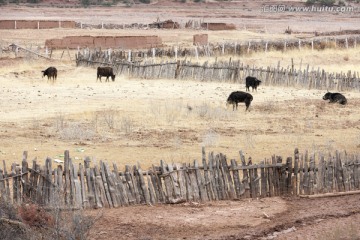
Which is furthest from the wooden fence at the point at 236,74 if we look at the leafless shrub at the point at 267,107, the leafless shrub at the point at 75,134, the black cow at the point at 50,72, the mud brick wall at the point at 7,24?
the mud brick wall at the point at 7,24

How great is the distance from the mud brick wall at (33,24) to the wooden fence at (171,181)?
42.8m

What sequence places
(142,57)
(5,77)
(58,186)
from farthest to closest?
1. (142,57)
2. (5,77)
3. (58,186)

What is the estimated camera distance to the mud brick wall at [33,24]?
53844 millimetres

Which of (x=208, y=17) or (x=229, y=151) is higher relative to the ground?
(x=208, y=17)

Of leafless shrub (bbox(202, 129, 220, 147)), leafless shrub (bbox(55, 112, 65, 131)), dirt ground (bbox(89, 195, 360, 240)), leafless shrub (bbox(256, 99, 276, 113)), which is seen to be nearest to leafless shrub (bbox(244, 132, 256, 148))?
leafless shrub (bbox(202, 129, 220, 147))

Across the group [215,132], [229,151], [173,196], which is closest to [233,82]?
[215,132]

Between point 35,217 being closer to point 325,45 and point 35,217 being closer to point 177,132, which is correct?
point 177,132

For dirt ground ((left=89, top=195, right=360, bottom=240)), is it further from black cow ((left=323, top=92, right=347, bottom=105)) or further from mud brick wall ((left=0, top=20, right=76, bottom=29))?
mud brick wall ((left=0, top=20, right=76, bottom=29))

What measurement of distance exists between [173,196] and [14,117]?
31.1ft

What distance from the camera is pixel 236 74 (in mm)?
28953

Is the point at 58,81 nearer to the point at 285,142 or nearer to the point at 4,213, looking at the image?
the point at 285,142

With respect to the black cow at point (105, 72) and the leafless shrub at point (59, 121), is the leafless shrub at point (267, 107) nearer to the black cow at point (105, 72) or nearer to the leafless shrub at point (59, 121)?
the leafless shrub at point (59, 121)

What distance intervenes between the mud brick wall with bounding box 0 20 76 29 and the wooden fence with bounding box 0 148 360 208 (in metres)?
42.8

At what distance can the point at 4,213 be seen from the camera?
9.95 metres
